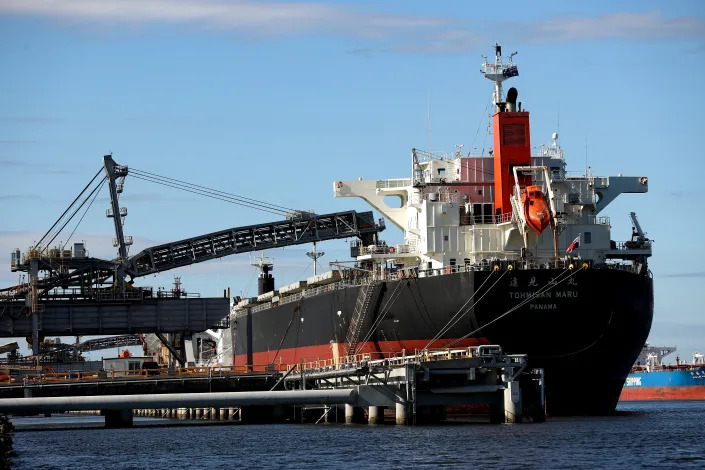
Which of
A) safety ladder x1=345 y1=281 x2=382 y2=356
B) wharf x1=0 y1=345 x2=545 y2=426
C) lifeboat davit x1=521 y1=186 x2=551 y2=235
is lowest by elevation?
wharf x1=0 y1=345 x2=545 y2=426

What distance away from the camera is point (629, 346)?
2032 inches

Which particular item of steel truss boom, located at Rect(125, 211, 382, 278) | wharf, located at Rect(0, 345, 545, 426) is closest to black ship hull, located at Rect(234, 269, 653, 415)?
wharf, located at Rect(0, 345, 545, 426)

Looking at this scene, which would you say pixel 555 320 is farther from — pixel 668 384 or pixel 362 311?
pixel 668 384

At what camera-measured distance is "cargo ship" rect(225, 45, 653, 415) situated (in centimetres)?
5000

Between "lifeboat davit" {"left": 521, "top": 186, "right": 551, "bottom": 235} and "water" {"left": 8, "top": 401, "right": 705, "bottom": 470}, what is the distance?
283 inches

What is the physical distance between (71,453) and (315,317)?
22.2 m

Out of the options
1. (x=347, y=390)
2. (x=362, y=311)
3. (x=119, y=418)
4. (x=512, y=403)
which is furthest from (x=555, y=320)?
(x=119, y=418)

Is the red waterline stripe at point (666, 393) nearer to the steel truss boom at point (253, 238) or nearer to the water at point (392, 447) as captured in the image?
the steel truss boom at point (253, 238)

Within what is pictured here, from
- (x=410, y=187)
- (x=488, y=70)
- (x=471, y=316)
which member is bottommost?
(x=471, y=316)

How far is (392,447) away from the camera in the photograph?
1558 inches

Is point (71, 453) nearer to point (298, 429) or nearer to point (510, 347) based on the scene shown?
point (298, 429)

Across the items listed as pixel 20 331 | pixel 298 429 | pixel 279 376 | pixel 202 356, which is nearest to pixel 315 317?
pixel 279 376

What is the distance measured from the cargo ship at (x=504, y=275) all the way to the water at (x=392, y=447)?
305cm

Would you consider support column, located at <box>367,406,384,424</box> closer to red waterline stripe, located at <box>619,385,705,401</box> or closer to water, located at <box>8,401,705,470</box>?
water, located at <box>8,401,705,470</box>
